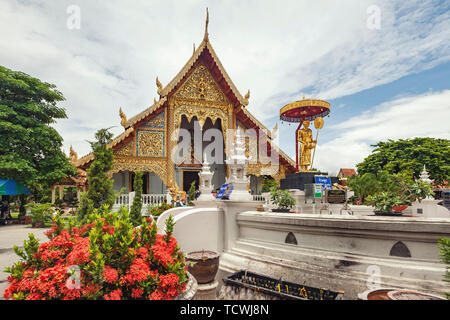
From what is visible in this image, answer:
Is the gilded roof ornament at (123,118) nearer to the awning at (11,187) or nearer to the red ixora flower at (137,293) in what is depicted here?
the awning at (11,187)

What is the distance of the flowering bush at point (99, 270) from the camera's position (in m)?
2.42

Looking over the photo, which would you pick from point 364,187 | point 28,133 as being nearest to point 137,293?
point 364,187

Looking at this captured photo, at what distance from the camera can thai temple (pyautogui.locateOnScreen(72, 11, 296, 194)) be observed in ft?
51.9

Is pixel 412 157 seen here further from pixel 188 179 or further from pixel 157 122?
pixel 157 122

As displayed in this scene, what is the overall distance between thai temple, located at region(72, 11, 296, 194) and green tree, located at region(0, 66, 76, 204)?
3.55 meters

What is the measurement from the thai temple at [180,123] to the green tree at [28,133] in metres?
3.55

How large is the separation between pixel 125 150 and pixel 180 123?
13.1 ft

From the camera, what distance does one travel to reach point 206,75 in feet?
59.3

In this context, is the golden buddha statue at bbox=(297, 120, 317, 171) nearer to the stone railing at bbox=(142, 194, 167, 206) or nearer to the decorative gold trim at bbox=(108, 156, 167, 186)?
the stone railing at bbox=(142, 194, 167, 206)

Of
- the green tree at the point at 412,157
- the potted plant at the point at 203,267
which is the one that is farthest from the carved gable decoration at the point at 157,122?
the green tree at the point at 412,157

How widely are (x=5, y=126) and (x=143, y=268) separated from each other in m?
17.2

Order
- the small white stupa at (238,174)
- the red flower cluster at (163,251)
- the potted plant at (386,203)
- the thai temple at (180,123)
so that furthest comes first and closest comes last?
the thai temple at (180,123)
the potted plant at (386,203)
the small white stupa at (238,174)
the red flower cluster at (163,251)
